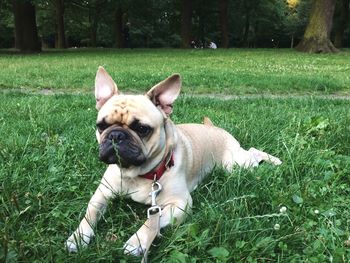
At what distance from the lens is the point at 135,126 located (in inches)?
125

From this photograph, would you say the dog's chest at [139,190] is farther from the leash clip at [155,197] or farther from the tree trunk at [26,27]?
the tree trunk at [26,27]

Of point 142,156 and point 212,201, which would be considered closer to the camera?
point 142,156

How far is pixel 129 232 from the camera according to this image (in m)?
2.94

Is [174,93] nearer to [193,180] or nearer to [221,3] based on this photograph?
[193,180]

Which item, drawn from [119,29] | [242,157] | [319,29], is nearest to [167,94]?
[242,157]

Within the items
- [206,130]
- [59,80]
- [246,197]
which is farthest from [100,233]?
[59,80]

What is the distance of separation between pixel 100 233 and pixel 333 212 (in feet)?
4.75

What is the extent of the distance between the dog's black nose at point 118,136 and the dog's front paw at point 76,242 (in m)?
0.64

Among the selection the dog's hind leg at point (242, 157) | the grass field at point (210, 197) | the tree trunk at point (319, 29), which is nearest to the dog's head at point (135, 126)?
the grass field at point (210, 197)

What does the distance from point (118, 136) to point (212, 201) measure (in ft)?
2.61

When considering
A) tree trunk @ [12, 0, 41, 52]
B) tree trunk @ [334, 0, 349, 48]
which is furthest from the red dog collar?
tree trunk @ [334, 0, 349, 48]

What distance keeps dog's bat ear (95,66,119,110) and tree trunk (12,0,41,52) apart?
25.0 metres

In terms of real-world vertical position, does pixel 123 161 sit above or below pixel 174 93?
below

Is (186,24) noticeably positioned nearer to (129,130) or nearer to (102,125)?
(102,125)
